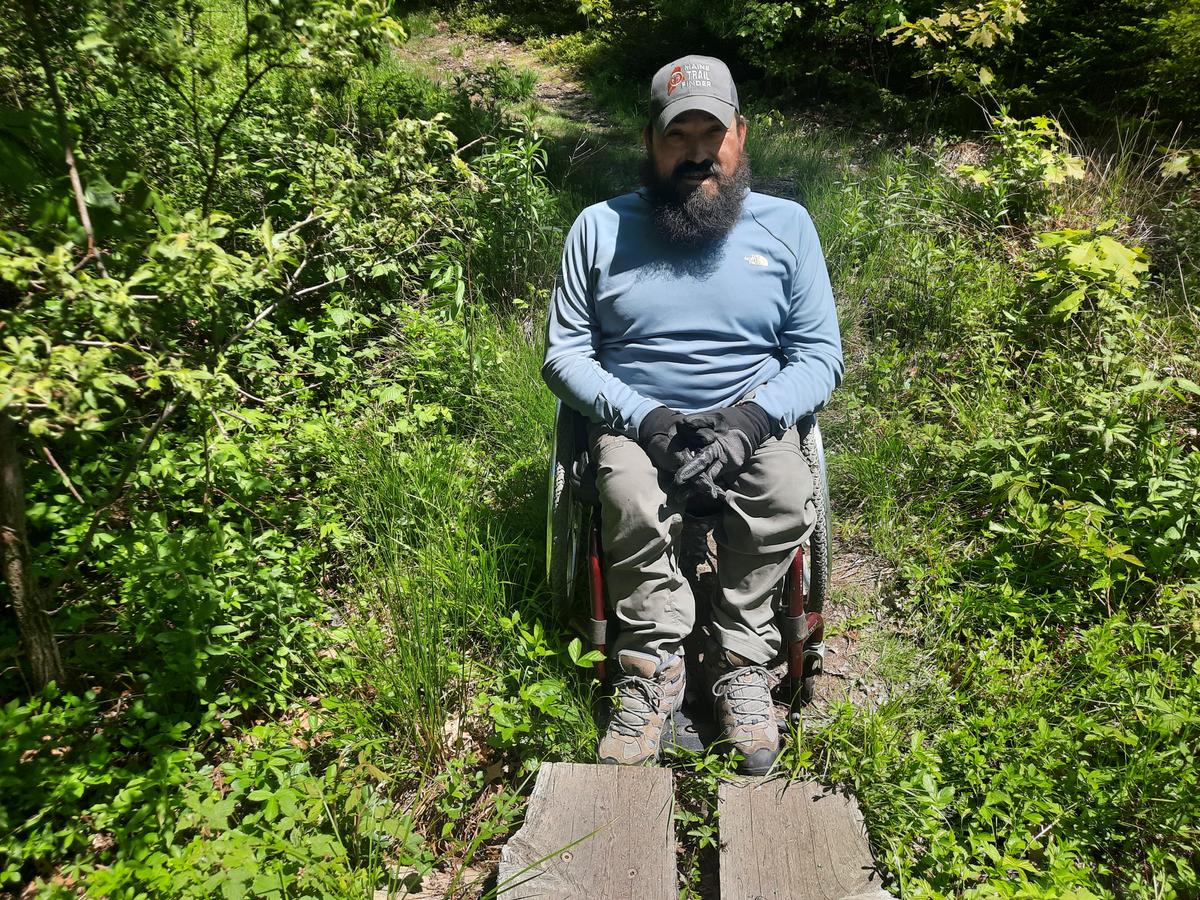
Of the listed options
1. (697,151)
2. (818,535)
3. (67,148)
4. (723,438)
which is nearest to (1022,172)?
(697,151)

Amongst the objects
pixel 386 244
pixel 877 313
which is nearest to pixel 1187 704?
pixel 877 313

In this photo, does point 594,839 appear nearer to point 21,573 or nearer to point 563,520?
point 563,520

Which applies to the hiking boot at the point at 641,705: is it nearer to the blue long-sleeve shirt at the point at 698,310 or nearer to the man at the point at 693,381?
the man at the point at 693,381

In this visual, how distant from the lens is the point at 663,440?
2.30m

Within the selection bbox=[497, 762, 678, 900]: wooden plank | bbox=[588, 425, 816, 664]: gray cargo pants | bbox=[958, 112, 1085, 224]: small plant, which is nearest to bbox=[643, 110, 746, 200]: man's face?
bbox=[588, 425, 816, 664]: gray cargo pants

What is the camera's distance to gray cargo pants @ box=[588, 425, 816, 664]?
223cm

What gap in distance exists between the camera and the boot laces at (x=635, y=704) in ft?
7.33

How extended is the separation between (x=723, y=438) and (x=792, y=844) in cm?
110

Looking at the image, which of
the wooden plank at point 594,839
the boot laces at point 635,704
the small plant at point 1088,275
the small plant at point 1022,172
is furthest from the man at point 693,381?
the small plant at point 1022,172

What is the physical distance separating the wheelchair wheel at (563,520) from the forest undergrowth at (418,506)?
7.7 inches

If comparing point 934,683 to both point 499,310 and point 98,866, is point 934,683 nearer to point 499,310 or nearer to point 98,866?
point 98,866

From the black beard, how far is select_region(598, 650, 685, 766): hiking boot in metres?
1.39

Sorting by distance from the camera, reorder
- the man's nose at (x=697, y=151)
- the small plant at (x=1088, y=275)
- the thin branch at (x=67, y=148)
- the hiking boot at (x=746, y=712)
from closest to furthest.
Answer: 1. the thin branch at (x=67, y=148)
2. the hiking boot at (x=746, y=712)
3. the man's nose at (x=697, y=151)
4. the small plant at (x=1088, y=275)

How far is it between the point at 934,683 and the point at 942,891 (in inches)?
27.0
